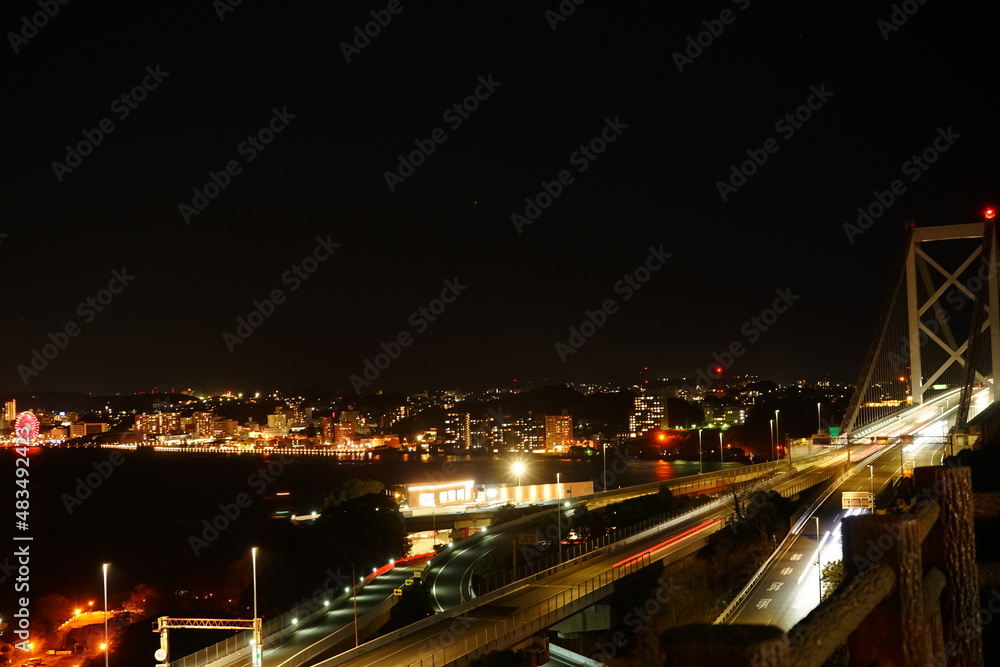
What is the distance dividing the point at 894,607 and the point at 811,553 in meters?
7.91

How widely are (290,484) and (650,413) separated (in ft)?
96.1

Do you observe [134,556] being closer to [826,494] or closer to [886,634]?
[826,494]

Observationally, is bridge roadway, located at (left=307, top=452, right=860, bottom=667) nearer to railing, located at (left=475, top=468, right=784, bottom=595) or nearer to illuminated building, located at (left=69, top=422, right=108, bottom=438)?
railing, located at (left=475, top=468, right=784, bottom=595)

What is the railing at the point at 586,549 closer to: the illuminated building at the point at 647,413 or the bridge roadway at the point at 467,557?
the bridge roadway at the point at 467,557

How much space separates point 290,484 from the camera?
33000 millimetres

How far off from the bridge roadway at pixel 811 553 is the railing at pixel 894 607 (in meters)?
0.86

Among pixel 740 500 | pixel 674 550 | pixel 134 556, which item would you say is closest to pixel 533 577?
pixel 674 550

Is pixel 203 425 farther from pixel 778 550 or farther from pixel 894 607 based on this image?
pixel 894 607

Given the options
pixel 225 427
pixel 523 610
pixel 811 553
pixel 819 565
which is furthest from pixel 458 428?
pixel 819 565

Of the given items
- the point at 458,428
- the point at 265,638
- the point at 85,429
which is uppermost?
the point at 85,429

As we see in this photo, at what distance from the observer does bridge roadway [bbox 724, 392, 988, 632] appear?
20.1 ft

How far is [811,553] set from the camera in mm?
8125

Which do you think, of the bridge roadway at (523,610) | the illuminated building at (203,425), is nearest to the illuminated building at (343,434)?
the illuminated building at (203,425)

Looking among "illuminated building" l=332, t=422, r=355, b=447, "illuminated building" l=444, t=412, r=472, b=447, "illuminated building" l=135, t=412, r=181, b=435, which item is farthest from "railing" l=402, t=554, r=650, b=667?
"illuminated building" l=135, t=412, r=181, b=435
